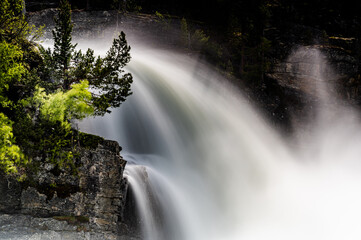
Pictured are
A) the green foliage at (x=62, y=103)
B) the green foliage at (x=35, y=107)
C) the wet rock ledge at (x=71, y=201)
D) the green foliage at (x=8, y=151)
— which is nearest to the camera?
the green foliage at (x=8, y=151)

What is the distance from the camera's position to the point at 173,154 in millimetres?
20531

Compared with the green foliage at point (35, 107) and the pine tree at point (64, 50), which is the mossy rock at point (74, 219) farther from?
the pine tree at point (64, 50)

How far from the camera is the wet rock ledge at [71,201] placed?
35.3 ft

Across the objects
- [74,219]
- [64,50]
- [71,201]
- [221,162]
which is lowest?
[221,162]

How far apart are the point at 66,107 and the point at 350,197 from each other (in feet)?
74.6

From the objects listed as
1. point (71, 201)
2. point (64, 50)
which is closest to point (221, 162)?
point (71, 201)

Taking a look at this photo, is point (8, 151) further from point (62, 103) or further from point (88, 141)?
point (88, 141)

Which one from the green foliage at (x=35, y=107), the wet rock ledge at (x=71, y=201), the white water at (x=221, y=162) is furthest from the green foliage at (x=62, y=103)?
the white water at (x=221, y=162)

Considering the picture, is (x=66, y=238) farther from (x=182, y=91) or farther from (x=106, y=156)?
(x=182, y=91)

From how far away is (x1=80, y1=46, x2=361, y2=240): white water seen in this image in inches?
659

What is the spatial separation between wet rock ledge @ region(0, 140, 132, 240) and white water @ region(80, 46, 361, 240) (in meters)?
1.72

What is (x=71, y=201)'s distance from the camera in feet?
37.8

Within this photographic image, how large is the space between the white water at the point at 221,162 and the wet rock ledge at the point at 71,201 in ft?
5.66

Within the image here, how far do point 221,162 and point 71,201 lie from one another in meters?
13.4
